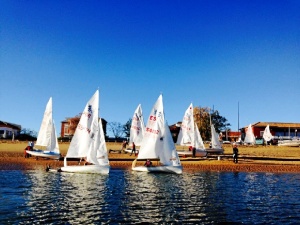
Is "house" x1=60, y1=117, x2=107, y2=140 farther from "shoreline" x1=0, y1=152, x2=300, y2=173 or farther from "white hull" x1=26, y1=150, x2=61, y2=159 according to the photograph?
"shoreline" x1=0, y1=152, x2=300, y2=173

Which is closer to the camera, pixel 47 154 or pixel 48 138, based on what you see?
pixel 47 154

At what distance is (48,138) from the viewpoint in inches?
1784

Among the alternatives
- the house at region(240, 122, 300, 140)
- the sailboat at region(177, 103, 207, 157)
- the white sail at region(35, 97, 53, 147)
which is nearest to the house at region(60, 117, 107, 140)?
the house at region(240, 122, 300, 140)

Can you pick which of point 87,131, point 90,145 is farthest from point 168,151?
point 87,131

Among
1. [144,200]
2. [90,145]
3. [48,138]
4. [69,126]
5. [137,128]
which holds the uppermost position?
[69,126]

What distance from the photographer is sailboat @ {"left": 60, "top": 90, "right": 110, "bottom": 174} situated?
3144cm

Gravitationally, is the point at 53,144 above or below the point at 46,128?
below

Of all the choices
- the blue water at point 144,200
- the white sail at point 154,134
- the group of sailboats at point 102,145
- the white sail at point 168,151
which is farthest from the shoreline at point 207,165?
the blue water at point 144,200

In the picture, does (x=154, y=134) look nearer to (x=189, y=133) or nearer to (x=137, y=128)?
(x=189, y=133)

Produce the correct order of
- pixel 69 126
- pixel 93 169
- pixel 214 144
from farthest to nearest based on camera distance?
pixel 69 126 < pixel 214 144 < pixel 93 169

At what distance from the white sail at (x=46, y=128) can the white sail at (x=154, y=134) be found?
56.8 ft

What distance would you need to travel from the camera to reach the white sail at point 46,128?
4532cm

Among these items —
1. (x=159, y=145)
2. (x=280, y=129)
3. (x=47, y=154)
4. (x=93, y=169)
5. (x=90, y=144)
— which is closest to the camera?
(x=93, y=169)

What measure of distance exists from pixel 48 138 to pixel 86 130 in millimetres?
14949
